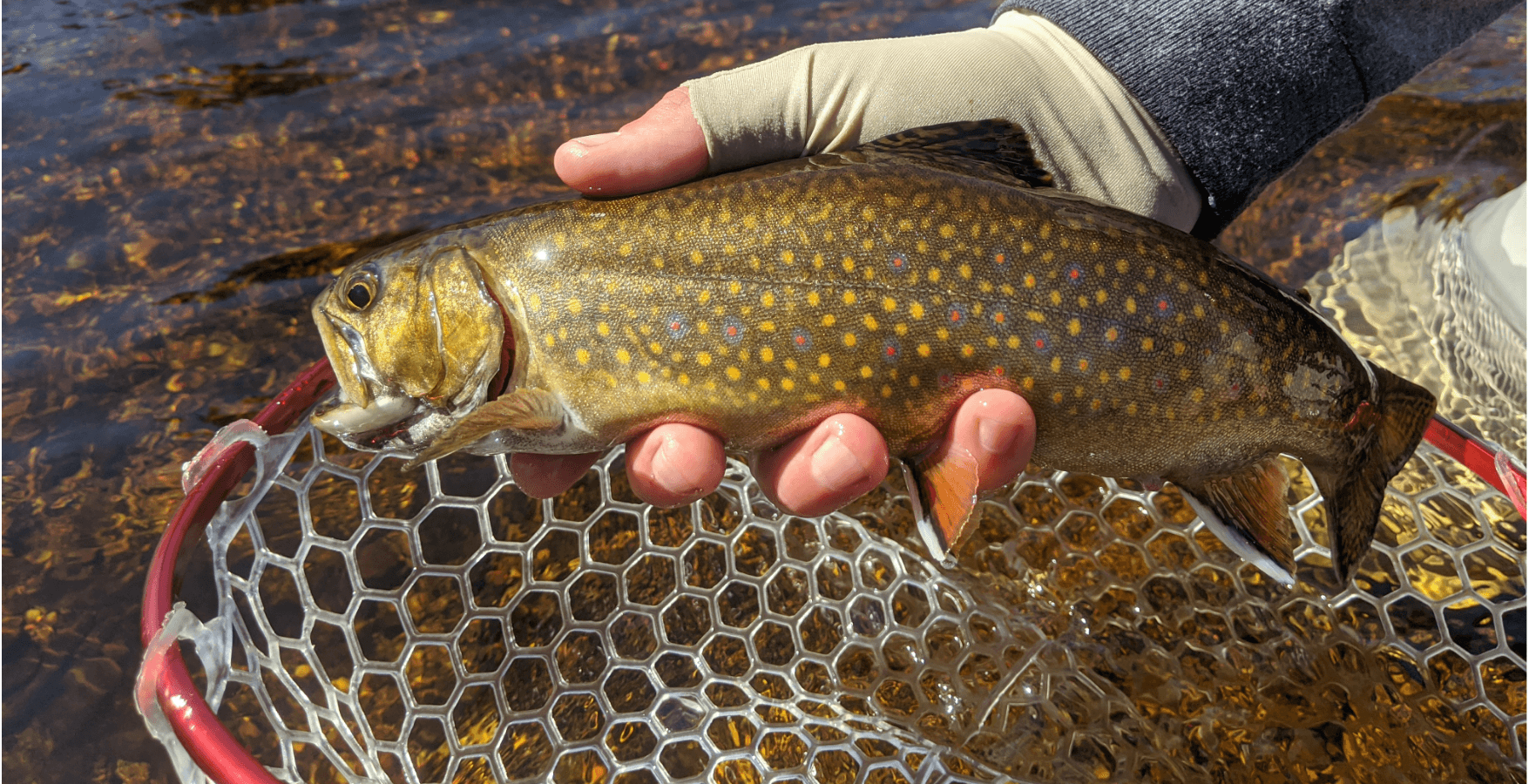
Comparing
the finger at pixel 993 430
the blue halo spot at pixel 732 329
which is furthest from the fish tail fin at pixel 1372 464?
the blue halo spot at pixel 732 329

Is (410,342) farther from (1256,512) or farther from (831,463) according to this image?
(1256,512)

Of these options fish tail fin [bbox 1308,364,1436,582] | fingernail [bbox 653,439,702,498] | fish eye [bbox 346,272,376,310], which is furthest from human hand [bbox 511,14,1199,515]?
fish tail fin [bbox 1308,364,1436,582]

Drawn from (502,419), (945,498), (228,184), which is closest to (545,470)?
(502,419)

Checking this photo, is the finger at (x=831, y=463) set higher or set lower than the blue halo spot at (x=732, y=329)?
lower

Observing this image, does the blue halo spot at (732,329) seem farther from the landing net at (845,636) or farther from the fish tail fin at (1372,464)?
the fish tail fin at (1372,464)

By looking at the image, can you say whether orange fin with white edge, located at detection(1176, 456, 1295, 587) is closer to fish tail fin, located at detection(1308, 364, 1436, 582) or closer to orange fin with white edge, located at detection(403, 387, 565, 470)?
fish tail fin, located at detection(1308, 364, 1436, 582)

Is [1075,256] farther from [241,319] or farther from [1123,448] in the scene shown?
[241,319]

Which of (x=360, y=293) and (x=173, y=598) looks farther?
(x=360, y=293)
